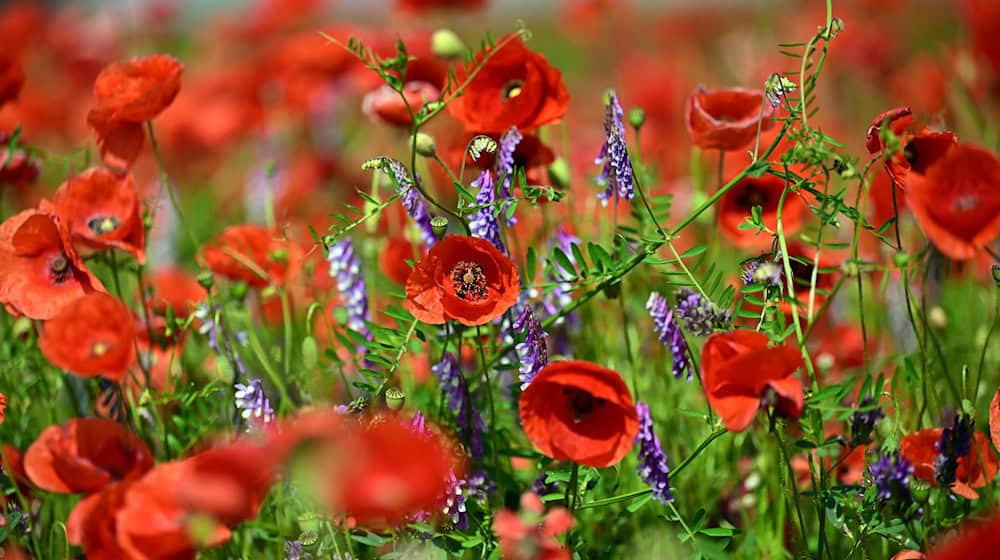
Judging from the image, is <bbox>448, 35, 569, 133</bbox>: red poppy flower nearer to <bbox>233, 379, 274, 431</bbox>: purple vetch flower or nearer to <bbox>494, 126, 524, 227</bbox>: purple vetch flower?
<bbox>494, 126, 524, 227</bbox>: purple vetch flower

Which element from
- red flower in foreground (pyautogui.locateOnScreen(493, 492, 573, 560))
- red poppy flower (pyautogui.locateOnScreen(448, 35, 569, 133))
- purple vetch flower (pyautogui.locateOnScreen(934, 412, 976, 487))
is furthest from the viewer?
red poppy flower (pyautogui.locateOnScreen(448, 35, 569, 133))

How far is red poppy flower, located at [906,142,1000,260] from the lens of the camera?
0.82 m

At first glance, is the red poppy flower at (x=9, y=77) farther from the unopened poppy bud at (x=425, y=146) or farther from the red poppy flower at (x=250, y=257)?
the unopened poppy bud at (x=425, y=146)

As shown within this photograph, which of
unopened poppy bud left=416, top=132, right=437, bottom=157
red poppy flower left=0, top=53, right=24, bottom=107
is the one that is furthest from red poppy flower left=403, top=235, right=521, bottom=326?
red poppy flower left=0, top=53, right=24, bottom=107

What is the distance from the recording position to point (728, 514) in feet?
4.14

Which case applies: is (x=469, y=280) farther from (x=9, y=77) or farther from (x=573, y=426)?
(x=9, y=77)

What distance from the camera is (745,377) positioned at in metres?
0.79

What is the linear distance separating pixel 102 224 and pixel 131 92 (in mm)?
155

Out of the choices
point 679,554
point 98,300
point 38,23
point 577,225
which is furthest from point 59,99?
point 679,554

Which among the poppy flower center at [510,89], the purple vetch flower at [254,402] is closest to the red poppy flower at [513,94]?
the poppy flower center at [510,89]

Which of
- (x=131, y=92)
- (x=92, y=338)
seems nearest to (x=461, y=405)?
(x=92, y=338)

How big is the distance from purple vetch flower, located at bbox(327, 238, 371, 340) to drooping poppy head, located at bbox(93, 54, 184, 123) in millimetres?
261

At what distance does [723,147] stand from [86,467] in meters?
0.73

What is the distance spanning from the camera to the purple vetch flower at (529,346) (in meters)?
0.93
